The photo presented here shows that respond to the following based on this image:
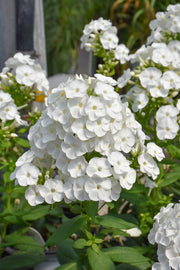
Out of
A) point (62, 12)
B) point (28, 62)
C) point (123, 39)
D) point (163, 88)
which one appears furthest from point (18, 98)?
point (62, 12)

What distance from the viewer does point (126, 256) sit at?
127 cm

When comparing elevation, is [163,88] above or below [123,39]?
above

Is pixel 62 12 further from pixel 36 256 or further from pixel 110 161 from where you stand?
pixel 110 161

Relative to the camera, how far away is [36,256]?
159cm

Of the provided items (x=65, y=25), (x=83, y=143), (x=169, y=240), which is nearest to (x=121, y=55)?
(x=83, y=143)

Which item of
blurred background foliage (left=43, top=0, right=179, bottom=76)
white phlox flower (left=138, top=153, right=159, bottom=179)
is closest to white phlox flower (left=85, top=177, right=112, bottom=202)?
white phlox flower (left=138, top=153, right=159, bottom=179)

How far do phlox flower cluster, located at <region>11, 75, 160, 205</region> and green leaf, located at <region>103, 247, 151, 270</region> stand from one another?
28 centimetres

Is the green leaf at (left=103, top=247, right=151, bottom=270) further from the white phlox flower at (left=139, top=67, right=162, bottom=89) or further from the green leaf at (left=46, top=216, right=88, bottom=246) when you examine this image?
the white phlox flower at (left=139, top=67, right=162, bottom=89)

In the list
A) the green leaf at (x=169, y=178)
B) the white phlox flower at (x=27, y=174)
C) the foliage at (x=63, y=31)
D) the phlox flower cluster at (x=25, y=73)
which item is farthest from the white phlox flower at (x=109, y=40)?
the foliage at (x=63, y=31)

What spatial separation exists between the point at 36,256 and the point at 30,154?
64 centimetres

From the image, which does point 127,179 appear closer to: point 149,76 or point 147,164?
point 147,164

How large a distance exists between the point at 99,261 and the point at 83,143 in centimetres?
35

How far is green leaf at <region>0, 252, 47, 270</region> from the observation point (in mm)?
Result: 1547

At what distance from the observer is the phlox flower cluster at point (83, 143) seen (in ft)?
3.29
